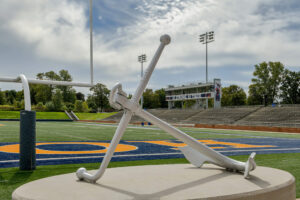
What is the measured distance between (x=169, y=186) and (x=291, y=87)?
67.5m

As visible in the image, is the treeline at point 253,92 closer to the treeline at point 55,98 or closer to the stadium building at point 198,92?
the treeline at point 55,98

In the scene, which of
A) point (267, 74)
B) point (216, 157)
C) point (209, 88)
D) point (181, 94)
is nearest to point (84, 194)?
point (216, 157)

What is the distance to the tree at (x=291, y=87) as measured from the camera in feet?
212

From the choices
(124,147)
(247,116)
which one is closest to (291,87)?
(247,116)

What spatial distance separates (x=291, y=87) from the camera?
64.6m

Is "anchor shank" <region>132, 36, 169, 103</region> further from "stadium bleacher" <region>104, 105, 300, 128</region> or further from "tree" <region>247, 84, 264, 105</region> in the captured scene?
"tree" <region>247, 84, 264, 105</region>

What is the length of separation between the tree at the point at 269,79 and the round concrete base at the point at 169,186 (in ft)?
Result: 209

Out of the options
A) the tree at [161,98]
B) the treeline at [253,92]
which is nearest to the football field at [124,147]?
the treeline at [253,92]

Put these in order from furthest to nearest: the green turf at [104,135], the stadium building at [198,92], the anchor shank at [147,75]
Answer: the stadium building at [198,92]
the green turf at [104,135]
the anchor shank at [147,75]

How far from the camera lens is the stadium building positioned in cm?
4559

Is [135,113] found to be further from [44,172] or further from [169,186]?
[44,172]

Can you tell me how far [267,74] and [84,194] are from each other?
6639cm

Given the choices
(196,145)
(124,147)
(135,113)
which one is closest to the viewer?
(135,113)

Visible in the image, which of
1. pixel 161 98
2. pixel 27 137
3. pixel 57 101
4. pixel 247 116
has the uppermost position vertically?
pixel 161 98
